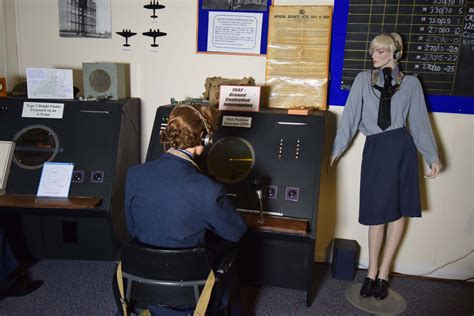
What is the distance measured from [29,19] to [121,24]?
0.71 metres

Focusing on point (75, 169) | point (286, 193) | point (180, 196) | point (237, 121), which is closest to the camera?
point (180, 196)

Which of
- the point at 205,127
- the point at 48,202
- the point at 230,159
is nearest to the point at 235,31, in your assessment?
the point at 230,159

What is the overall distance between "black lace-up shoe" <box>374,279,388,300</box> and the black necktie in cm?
96

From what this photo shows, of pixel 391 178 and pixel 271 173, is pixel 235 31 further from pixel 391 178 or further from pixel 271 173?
pixel 391 178

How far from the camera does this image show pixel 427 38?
2.70m

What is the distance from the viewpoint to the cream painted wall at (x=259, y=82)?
285 cm

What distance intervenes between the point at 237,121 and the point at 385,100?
0.87 meters

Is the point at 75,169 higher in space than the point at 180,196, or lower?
lower

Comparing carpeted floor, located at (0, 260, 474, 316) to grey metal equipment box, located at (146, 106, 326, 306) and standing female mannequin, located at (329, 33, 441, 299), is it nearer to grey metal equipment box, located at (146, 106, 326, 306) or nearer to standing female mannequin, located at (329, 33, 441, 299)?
grey metal equipment box, located at (146, 106, 326, 306)

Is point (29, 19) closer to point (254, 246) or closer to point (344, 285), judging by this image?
point (254, 246)

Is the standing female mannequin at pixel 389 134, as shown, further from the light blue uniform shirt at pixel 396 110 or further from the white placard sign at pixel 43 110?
the white placard sign at pixel 43 110

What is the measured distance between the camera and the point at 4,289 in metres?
2.53

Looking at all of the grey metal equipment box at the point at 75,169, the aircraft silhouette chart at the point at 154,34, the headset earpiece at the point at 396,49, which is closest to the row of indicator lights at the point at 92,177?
the grey metal equipment box at the point at 75,169

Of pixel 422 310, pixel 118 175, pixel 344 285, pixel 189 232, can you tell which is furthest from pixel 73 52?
pixel 422 310
